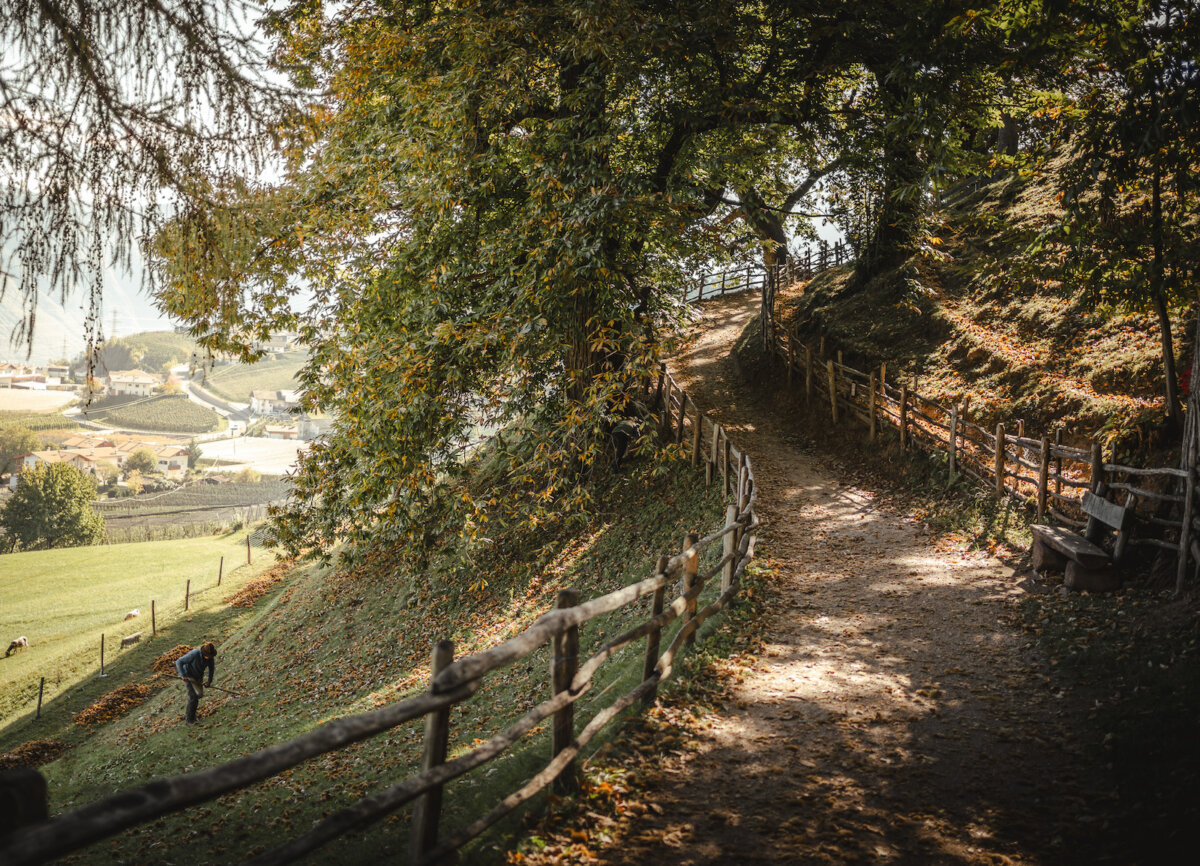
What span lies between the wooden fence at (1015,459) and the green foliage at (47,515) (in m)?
72.6

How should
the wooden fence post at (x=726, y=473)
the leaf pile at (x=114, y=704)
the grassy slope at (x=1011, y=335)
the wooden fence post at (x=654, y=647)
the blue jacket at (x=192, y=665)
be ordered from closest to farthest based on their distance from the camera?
1. the wooden fence post at (x=654, y=647)
2. the grassy slope at (x=1011, y=335)
3. the wooden fence post at (x=726, y=473)
4. the blue jacket at (x=192, y=665)
5. the leaf pile at (x=114, y=704)

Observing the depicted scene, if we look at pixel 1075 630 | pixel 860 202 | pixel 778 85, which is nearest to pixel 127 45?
pixel 1075 630

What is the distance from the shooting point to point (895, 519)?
12.4m

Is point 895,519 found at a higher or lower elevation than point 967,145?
lower

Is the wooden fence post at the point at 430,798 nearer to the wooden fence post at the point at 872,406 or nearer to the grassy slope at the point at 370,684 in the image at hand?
the grassy slope at the point at 370,684

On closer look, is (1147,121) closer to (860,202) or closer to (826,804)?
(826,804)

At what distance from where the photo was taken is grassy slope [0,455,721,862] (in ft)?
21.0

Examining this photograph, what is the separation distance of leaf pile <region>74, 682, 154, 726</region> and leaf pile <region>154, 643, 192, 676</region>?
0.96 metres

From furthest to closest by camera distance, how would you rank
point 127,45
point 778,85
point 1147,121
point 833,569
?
1. point 778,85
2. point 833,569
3. point 1147,121
4. point 127,45

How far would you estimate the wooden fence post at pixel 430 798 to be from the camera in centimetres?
360

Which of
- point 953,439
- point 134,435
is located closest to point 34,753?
point 953,439

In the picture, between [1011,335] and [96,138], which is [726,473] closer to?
[1011,335]

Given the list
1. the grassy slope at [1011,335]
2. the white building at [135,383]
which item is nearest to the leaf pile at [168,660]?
the grassy slope at [1011,335]

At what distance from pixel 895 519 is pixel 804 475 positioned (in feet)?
10.4
